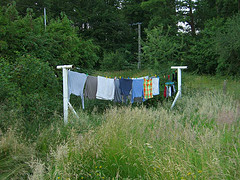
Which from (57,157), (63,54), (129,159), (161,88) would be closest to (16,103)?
(57,157)

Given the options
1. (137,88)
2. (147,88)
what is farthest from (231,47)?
(137,88)

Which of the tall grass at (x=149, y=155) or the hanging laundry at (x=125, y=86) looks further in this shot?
the hanging laundry at (x=125, y=86)

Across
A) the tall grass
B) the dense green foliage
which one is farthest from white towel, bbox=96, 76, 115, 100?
the tall grass

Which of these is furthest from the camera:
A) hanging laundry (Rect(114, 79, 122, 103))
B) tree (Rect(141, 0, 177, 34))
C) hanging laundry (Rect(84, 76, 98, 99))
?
tree (Rect(141, 0, 177, 34))

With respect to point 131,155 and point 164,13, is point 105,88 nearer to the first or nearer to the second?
point 131,155

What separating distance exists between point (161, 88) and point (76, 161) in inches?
245

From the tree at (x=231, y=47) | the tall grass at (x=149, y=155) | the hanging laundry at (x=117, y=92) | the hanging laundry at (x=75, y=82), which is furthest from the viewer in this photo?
the tree at (x=231, y=47)

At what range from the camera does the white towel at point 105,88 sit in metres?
7.23

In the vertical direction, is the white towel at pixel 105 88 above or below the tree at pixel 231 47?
below

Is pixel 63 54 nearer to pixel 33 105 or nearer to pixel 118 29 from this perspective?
pixel 33 105

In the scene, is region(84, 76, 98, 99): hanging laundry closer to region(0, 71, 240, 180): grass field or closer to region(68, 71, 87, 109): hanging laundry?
region(68, 71, 87, 109): hanging laundry

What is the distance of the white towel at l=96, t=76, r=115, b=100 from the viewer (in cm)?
723

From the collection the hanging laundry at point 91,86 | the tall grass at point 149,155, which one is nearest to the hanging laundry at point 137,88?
the hanging laundry at point 91,86

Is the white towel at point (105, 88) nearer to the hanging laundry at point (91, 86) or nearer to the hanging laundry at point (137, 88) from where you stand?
the hanging laundry at point (91, 86)
